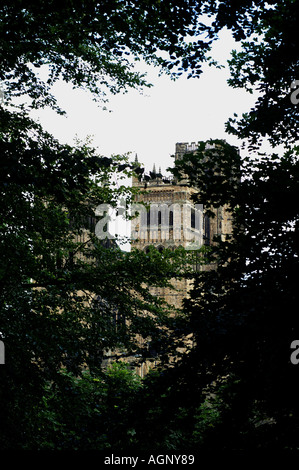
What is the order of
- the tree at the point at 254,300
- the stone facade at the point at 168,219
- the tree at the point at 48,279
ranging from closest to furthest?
1. the tree at the point at 254,300
2. the tree at the point at 48,279
3. the stone facade at the point at 168,219

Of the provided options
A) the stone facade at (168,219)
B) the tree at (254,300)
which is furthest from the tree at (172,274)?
the stone facade at (168,219)

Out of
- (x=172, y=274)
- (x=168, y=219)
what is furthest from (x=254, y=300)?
(x=168, y=219)

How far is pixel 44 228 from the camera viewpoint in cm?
1037

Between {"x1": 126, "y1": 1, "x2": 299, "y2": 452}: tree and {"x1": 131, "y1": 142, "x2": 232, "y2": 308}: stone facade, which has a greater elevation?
{"x1": 131, "y1": 142, "x2": 232, "y2": 308}: stone facade

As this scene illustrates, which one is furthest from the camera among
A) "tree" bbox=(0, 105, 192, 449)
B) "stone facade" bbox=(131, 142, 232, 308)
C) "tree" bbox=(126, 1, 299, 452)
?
"stone facade" bbox=(131, 142, 232, 308)

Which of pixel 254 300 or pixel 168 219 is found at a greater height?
pixel 168 219

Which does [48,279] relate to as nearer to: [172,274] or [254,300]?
[172,274]

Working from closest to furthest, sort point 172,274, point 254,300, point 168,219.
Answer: point 254,300 → point 172,274 → point 168,219

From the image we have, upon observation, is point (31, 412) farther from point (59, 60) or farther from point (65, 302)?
point (59, 60)

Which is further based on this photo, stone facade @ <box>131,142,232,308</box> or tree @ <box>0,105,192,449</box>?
stone facade @ <box>131,142,232,308</box>

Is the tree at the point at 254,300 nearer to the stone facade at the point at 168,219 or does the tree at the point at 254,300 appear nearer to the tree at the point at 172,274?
the tree at the point at 172,274

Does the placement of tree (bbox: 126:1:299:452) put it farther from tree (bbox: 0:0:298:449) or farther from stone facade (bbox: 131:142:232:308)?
stone facade (bbox: 131:142:232:308)

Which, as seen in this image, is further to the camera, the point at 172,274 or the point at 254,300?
the point at 172,274

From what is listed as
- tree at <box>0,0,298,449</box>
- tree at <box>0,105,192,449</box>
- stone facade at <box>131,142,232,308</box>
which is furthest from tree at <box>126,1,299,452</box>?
stone facade at <box>131,142,232,308</box>
